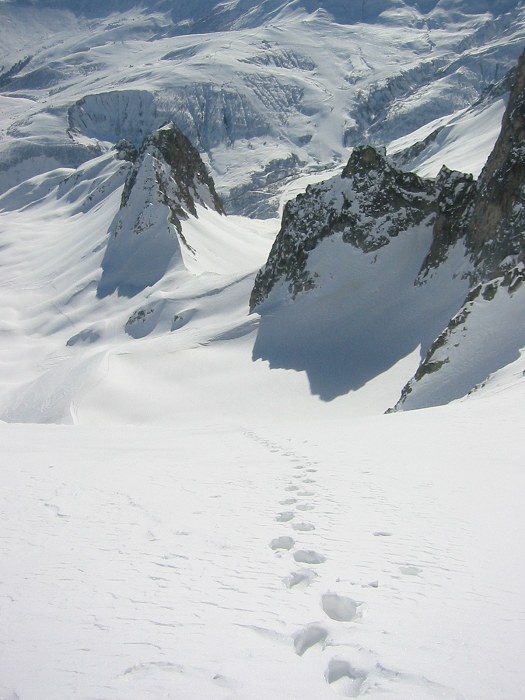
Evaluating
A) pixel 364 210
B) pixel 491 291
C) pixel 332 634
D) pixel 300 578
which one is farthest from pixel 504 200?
pixel 332 634

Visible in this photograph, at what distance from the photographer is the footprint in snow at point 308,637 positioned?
3.92 metres

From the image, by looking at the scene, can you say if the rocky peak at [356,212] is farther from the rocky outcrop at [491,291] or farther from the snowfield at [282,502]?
the rocky outcrop at [491,291]

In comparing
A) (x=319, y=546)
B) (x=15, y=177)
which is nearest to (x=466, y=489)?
(x=319, y=546)

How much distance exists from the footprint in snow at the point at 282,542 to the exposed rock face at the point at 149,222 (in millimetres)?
46663

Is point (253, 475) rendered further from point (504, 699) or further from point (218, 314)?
point (218, 314)

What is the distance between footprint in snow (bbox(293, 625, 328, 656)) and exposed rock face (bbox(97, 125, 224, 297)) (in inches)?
1908

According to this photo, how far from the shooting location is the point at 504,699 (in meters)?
3.31

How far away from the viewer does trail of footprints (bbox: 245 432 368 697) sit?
3.58 meters

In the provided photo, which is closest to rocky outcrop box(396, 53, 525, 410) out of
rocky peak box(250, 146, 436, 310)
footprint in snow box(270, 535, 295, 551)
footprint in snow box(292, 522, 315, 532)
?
rocky peak box(250, 146, 436, 310)

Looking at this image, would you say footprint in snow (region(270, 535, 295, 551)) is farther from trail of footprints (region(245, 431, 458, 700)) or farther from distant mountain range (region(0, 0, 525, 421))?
distant mountain range (region(0, 0, 525, 421))

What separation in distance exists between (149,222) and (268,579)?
53.4 m

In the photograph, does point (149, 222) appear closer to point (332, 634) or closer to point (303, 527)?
point (303, 527)

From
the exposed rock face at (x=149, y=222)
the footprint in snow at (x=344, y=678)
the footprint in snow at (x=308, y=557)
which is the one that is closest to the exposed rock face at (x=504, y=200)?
the footprint in snow at (x=308, y=557)

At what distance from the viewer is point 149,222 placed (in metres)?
55.3
